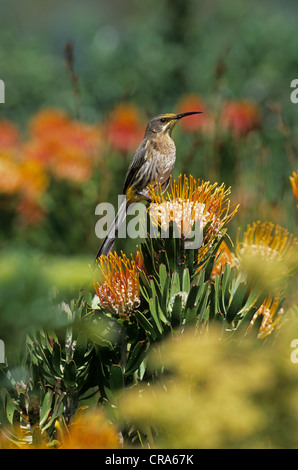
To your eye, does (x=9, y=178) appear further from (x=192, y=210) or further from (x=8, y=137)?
(x=192, y=210)

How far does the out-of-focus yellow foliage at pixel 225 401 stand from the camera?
1044mm

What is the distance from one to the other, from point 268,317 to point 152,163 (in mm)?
1070

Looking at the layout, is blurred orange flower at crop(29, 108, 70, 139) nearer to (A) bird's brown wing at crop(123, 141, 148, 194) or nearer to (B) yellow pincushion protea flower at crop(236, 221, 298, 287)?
(A) bird's brown wing at crop(123, 141, 148, 194)

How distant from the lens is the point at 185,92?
570 centimetres

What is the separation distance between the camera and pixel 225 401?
42.1 inches

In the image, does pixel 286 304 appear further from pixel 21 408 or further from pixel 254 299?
pixel 21 408

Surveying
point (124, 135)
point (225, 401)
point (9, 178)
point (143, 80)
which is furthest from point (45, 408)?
point (143, 80)

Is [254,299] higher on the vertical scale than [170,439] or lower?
higher

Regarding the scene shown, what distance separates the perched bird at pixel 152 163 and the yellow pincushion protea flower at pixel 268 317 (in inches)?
31.7

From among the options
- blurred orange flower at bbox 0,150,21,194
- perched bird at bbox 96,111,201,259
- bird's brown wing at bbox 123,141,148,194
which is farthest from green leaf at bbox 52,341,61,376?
blurred orange flower at bbox 0,150,21,194

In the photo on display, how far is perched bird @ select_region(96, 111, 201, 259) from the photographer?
2387 mm

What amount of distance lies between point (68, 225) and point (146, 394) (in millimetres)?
2279

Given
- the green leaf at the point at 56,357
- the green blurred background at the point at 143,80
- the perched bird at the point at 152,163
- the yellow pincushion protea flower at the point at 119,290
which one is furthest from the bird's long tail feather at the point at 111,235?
the green blurred background at the point at 143,80
